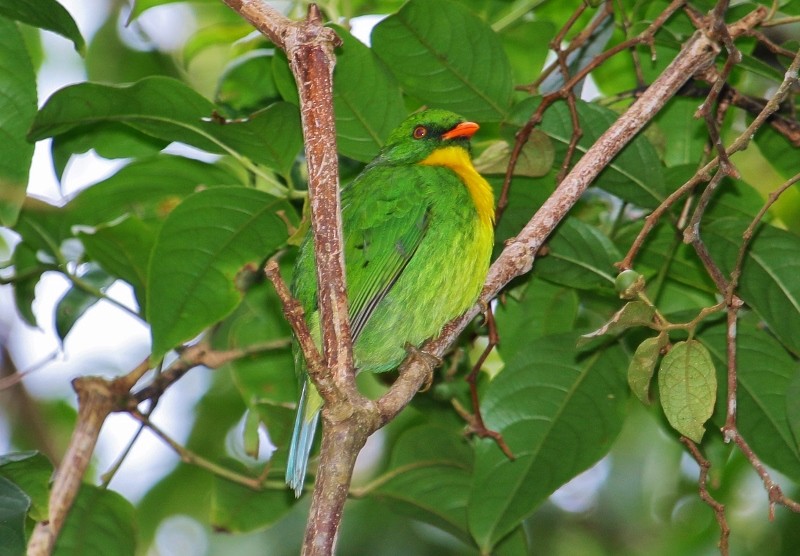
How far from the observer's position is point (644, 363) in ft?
7.93

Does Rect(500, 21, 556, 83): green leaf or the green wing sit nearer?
the green wing

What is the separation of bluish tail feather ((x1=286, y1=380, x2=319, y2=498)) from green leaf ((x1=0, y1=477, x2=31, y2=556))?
0.87 meters

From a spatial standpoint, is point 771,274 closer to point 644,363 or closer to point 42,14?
point 644,363

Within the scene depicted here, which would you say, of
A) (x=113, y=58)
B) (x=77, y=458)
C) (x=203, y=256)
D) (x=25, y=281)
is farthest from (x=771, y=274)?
(x=113, y=58)

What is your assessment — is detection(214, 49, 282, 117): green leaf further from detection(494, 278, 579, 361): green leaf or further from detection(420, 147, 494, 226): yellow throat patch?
detection(494, 278, 579, 361): green leaf

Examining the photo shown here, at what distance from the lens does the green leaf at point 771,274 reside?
2.89 m

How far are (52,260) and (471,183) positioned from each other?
5.12ft

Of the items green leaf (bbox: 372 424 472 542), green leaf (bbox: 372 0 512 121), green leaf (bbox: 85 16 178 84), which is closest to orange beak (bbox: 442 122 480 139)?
green leaf (bbox: 372 0 512 121)

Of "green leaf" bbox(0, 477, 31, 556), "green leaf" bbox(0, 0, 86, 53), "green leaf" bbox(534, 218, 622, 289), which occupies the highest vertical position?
"green leaf" bbox(0, 0, 86, 53)

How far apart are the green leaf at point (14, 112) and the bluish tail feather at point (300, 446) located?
108 centimetres

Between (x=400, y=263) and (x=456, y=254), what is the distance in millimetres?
196

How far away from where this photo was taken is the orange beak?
364 centimetres

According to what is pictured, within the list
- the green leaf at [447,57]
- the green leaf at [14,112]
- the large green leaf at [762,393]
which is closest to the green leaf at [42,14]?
the green leaf at [14,112]

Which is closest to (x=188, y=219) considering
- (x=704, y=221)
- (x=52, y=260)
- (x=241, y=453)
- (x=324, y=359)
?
(x=52, y=260)
